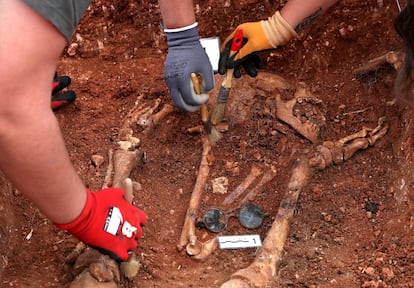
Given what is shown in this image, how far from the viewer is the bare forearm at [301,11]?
274 cm

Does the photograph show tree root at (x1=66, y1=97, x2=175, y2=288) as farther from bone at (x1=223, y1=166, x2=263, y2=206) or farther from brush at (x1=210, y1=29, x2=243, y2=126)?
bone at (x1=223, y1=166, x2=263, y2=206)

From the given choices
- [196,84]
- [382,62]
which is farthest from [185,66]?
[382,62]

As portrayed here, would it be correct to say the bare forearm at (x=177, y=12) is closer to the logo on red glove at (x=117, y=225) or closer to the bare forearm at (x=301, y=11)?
the bare forearm at (x=301, y=11)

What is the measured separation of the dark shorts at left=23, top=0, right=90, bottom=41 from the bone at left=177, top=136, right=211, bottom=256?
117cm

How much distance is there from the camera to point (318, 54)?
339 centimetres

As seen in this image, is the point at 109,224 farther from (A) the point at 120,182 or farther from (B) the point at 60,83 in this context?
(B) the point at 60,83

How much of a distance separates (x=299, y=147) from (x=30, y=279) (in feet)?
5.07

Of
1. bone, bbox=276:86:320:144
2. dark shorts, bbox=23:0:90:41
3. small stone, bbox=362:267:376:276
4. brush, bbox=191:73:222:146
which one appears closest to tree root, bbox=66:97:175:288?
brush, bbox=191:73:222:146

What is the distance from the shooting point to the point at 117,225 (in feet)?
7.10

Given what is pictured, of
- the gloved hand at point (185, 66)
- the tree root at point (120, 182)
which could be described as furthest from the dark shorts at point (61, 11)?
the gloved hand at point (185, 66)

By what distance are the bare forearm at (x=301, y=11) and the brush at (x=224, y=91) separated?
258 millimetres

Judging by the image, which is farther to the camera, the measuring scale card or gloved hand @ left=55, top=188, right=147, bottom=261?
the measuring scale card

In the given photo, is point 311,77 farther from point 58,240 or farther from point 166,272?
point 58,240

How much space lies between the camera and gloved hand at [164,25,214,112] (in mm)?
2660
